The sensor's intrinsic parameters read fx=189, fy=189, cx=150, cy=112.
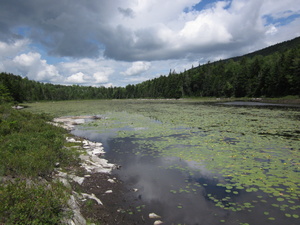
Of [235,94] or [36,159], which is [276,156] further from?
[235,94]

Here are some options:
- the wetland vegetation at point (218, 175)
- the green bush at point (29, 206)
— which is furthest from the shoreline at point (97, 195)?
the wetland vegetation at point (218, 175)

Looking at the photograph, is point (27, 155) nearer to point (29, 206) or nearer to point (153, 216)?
point (29, 206)

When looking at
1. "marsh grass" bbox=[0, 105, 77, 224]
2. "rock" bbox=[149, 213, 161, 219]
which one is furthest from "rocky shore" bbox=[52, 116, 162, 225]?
"marsh grass" bbox=[0, 105, 77, 224]

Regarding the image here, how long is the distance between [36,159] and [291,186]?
1155 centimetres

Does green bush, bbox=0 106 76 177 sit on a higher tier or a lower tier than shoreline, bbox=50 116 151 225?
higher

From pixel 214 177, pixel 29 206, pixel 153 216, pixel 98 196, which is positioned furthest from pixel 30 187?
pixel 214 177

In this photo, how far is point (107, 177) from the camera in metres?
10.1

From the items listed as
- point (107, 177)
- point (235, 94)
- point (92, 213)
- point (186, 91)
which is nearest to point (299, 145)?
point (107, 177)

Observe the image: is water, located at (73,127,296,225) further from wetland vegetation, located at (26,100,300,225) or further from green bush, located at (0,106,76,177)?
green bush, located at (0,106,76,177)

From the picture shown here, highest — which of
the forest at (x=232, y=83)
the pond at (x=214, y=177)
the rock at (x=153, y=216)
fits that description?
the forest at (x=232, y=83)

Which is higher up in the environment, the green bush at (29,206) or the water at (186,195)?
the green bush at (29,206)

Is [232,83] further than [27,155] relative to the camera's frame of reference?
Yes

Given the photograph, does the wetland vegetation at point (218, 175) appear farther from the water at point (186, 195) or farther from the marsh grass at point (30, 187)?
the marsh grass at point (30, 187)

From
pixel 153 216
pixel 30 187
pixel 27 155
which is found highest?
pixel 27 155
